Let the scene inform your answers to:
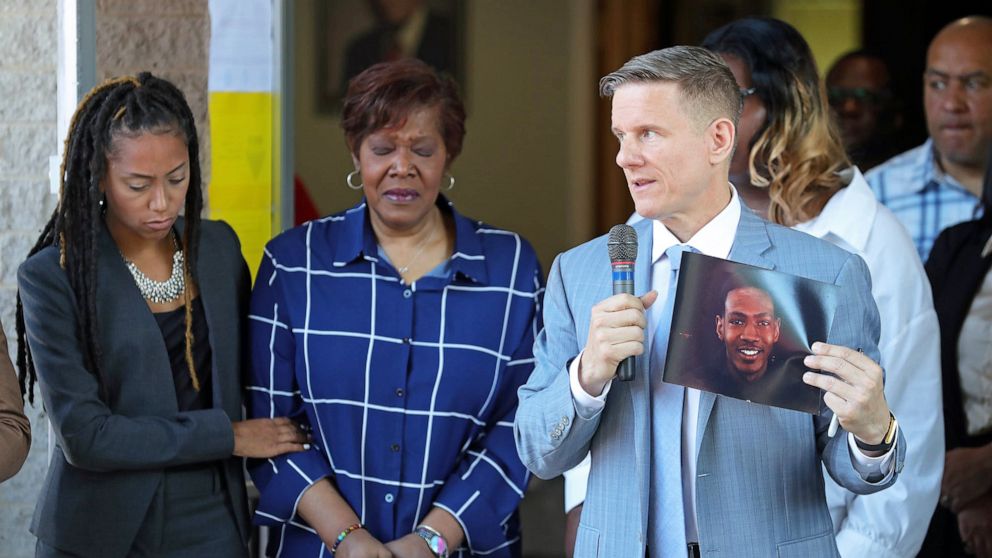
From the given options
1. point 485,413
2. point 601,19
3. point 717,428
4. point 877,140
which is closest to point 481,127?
point 601,19

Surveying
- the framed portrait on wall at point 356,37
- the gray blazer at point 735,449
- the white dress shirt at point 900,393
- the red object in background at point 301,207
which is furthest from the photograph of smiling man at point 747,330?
the framed portrait on wall at point 356,37

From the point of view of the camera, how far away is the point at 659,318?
2342 mm

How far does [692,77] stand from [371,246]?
3.54 ft

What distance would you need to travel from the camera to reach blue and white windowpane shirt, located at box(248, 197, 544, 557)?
296 centimetres

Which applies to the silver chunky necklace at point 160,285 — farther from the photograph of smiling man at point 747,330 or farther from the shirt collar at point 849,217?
the shirt collar at point 849,217

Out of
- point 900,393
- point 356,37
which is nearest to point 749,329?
point 900,393

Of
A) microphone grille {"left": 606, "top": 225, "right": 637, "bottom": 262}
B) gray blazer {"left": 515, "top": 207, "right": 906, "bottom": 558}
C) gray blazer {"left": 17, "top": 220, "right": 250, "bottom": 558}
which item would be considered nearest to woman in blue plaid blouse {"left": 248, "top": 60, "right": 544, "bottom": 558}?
gray blazer {"left": 17, "top": 220, "right": 250, "bottom": 558}

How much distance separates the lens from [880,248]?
2982 millimetres

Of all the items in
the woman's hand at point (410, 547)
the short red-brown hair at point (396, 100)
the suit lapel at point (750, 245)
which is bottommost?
the woman's hand at point (410, 547)

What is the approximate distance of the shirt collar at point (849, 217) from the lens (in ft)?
9.77

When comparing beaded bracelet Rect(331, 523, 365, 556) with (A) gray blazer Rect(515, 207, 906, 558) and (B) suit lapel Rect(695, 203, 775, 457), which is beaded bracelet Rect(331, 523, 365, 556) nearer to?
(A) gray blazer Rect(515, 207, 906, 558)

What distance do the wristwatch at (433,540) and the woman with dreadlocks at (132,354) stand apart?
0.37m

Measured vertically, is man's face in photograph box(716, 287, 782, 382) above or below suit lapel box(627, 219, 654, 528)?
above

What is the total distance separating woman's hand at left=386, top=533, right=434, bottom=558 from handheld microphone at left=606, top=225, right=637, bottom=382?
857 mm
